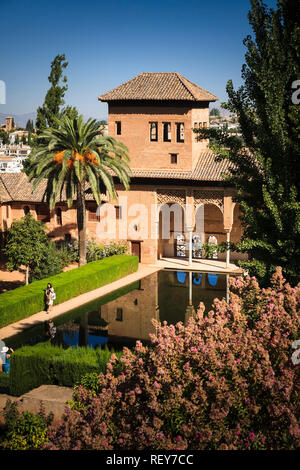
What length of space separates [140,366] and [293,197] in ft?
14.3

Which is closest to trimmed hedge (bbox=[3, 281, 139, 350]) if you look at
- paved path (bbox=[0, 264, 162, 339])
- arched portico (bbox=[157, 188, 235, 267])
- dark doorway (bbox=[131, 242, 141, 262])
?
paved path (bbox=[0, 264, 162, 339])

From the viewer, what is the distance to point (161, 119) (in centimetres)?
2925

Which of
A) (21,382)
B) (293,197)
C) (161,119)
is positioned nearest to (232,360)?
(293,197)

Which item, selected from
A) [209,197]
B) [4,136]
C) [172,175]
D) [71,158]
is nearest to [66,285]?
[71,158]

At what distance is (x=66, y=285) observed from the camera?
23.0 meters

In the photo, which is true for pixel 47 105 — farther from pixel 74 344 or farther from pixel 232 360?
pixel 232 360

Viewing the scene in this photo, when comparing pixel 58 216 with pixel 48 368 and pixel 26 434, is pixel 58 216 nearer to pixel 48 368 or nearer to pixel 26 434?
pixel 48 368

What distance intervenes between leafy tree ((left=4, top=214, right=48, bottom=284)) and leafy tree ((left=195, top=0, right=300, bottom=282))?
47.2ft

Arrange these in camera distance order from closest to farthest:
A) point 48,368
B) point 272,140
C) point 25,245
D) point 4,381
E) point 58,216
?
point 272,140, point 48,368, point 4,381, point 25,245, point 58,216

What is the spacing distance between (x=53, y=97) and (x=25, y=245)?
14.8 m

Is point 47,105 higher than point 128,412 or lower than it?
higher

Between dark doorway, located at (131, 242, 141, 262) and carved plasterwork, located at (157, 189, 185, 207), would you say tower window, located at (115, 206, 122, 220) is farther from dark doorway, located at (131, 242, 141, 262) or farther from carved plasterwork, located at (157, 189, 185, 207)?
carved plasterwork, located at (157, 189, 185, 207)

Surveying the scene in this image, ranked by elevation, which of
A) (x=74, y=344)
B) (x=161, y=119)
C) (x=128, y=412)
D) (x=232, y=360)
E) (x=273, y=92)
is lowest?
(x=74, y=344)
